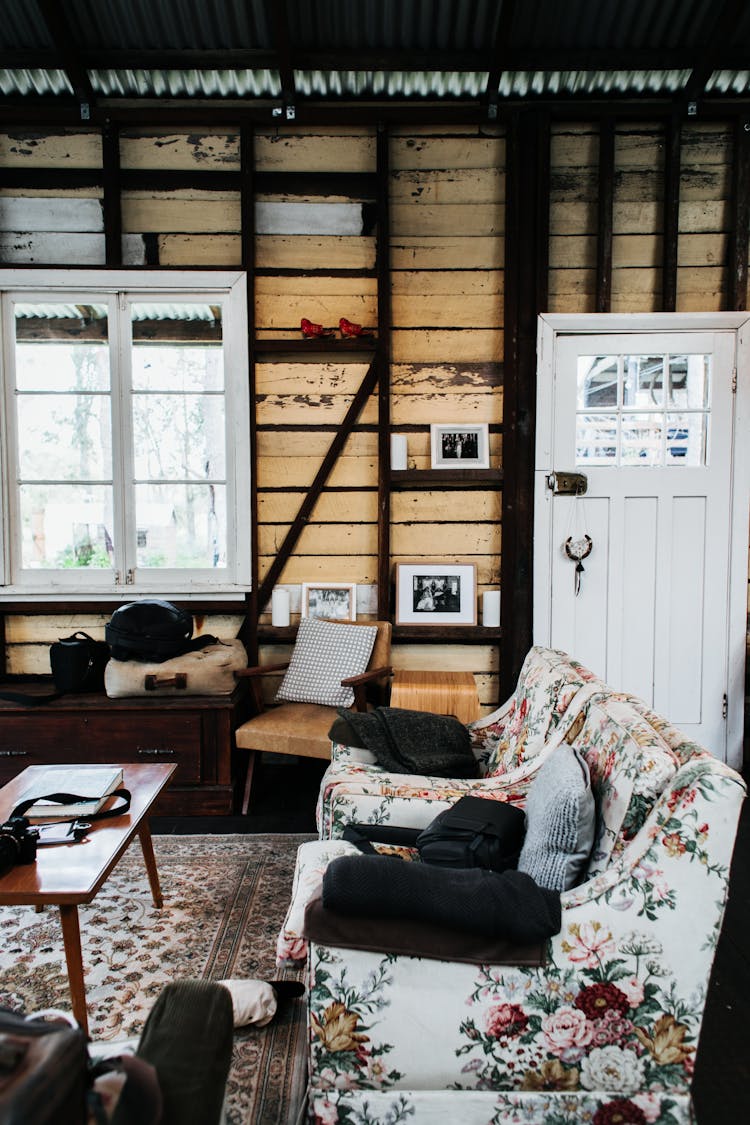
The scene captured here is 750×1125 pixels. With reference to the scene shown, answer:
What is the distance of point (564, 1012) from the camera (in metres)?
1.50

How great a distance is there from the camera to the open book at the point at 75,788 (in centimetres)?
234

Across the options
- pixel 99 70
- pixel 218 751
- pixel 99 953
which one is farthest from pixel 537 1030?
pixel 99 70

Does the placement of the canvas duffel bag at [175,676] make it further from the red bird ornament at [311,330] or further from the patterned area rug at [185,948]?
the red bird ornament at [311,330]

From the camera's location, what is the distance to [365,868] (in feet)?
5.12

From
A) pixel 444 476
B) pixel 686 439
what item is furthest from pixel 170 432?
pixel 686 439

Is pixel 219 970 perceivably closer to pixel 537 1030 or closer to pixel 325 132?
pixel 537 1030

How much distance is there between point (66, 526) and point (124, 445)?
22.9 inches

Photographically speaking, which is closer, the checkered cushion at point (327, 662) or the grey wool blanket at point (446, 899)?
the grey wool blanket at point (446, 899)

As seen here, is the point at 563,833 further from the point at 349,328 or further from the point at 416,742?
the point at 349,328

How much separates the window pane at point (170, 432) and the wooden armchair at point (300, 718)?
4.15ft

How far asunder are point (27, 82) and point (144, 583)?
2.80 metres

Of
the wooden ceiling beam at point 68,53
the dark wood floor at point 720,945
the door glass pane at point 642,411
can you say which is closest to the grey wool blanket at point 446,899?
the dark wood floor at point 720,945

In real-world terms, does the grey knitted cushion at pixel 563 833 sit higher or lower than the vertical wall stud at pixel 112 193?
lower

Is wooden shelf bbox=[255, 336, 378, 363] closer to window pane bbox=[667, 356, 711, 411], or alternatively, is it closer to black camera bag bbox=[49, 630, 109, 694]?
window pane bbox=[667, 356, 711, 411]
